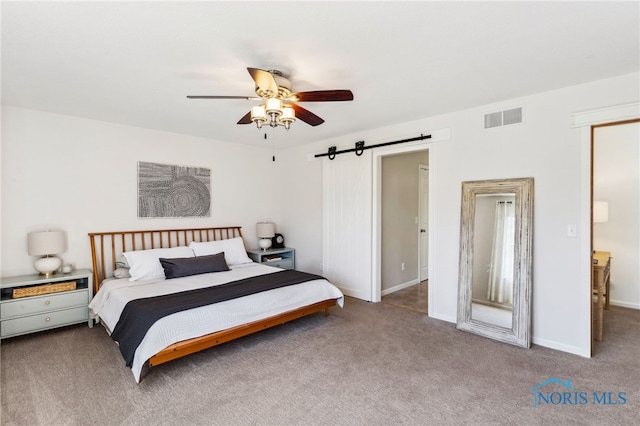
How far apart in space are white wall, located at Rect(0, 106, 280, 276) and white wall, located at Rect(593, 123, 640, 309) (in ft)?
19.0

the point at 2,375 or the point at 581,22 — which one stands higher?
Result: the point at 581,22

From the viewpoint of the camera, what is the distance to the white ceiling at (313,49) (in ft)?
6.17

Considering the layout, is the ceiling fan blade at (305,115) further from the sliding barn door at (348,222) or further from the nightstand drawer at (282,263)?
the nightstand drawer at (282,263)

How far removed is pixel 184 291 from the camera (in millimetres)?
3295

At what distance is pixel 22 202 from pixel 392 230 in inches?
189

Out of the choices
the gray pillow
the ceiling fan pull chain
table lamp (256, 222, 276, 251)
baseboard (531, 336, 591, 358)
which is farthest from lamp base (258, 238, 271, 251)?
baseboard (531, 336, 591, 358)

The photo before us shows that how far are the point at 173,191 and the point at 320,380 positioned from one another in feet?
11.4

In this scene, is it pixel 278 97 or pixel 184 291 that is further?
pixel 184 291

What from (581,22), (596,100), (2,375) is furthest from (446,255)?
(2,375)

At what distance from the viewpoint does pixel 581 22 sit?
6.52ft

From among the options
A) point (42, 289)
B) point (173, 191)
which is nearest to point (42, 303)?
point (42, 289)

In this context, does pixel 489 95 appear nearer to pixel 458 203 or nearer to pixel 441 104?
pixel 441 104

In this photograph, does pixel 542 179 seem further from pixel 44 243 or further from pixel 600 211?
pixel 44 243

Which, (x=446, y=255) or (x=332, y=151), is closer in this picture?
(x=446, y=255)
